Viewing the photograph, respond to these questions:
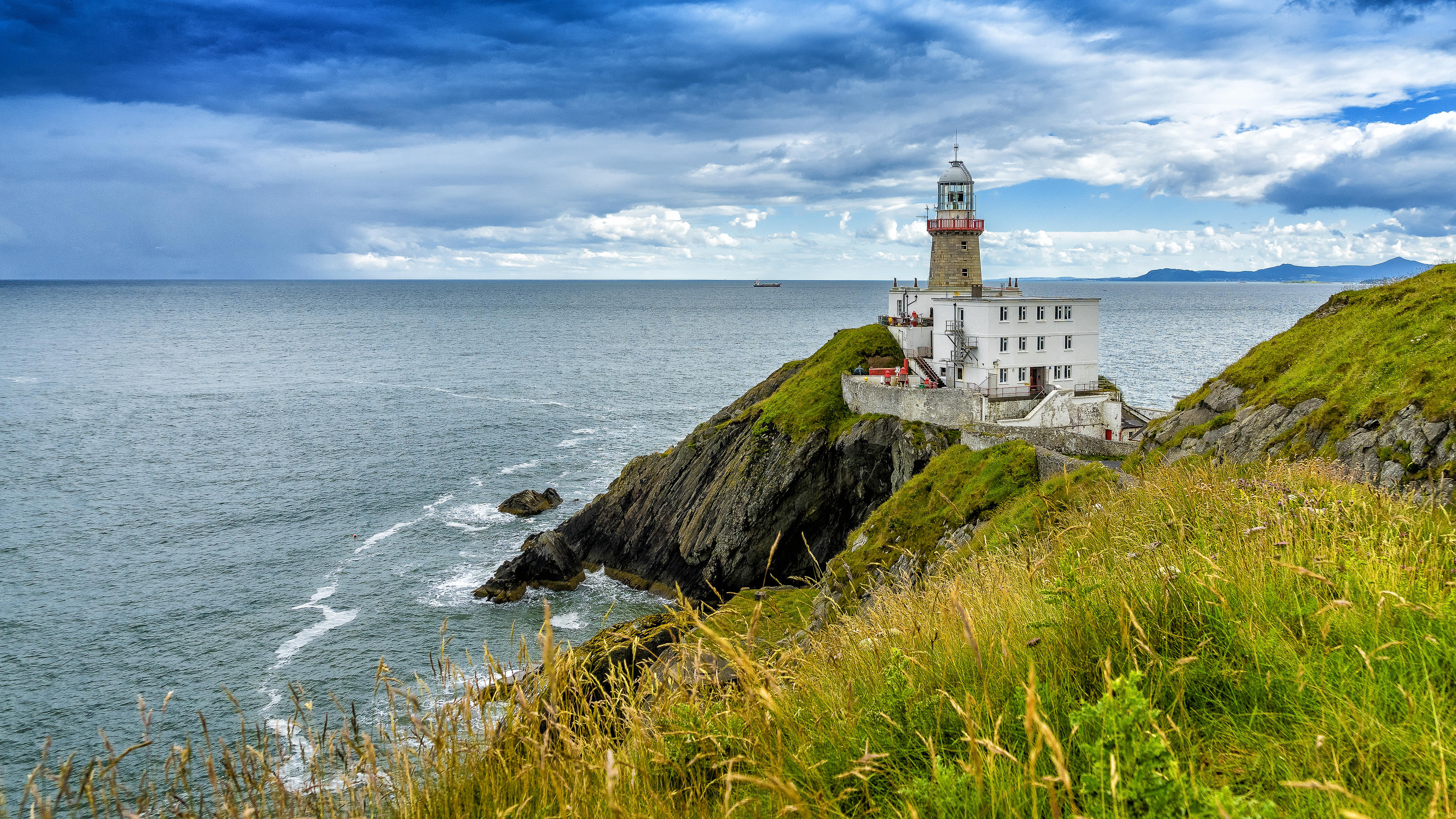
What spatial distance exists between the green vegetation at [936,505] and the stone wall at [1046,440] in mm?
1832

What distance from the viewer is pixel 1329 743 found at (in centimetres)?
336

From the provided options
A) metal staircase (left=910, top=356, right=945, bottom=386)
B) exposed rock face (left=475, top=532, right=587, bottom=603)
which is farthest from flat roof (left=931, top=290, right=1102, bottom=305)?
exposed rock face (left=475, top=532, right=587, bottom=603)

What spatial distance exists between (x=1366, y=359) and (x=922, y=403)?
2179 centimetres

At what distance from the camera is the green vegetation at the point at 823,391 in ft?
144

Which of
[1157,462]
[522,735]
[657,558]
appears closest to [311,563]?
[657,558]

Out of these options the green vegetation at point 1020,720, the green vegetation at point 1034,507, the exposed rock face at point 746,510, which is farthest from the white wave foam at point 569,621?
the green vegetation at point 1020,720

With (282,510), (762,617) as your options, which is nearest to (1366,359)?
(762,617)

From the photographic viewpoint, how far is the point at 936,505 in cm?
2698

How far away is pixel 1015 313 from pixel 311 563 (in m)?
38.5

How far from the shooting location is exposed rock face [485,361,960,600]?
130 ft

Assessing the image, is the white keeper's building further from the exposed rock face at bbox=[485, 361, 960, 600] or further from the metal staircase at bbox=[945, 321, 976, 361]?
the exposed rock face at bbox=[485, 361, 960, 600]

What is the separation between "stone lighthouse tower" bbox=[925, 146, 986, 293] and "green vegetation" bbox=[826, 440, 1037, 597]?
2813 centimetres

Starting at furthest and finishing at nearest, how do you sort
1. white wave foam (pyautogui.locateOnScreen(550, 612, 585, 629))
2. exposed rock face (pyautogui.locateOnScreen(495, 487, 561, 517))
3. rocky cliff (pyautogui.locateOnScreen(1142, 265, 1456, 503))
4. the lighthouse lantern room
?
1. exposed rock face (pyautogui.locateOnScreen(495, 487, 561, 517))
2. the lighthouse lantern room
3. white wave foam (pyautogui.locateOnScreen(550, 612, 585, 629))
4. rocky cliff (pyautogui.locateOnScreen(1142, 265, 1456, 503))

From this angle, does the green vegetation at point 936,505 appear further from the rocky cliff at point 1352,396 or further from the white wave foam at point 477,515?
the white wave foam at point 477,515
